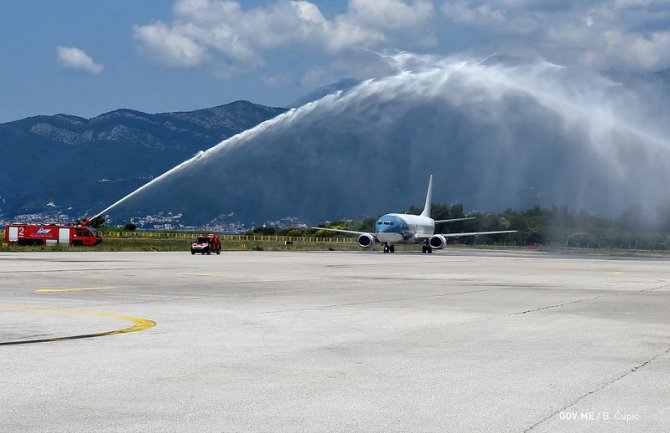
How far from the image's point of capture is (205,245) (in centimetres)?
7931

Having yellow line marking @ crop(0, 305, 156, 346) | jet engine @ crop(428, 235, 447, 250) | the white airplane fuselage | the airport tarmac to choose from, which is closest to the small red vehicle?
the white airplane fuselage

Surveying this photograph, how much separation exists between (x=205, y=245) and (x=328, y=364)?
65397 millimetres

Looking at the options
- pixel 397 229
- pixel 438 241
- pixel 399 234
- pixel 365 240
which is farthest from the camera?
pixel 438 241

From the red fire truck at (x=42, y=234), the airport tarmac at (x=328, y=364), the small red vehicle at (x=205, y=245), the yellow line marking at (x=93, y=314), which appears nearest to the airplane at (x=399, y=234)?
the small red vehicle at (x=205, y=245)

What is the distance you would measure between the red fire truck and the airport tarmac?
68.5 metres

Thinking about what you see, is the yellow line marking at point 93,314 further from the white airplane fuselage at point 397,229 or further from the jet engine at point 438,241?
the jet engine at point 438,241

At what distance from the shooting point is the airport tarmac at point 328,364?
10758 mm

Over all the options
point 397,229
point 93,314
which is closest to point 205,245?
point 397,229

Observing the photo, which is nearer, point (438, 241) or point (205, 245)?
point (205, 245)

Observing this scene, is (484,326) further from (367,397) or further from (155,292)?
(155,292)

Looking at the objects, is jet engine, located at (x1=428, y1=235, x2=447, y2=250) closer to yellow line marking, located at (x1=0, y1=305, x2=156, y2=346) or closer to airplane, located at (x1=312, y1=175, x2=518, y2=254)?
airplane, located at (x1=312, y1=175, x2=518, y2=254)

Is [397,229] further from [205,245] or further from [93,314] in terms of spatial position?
[93,314]

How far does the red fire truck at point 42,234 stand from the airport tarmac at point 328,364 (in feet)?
225

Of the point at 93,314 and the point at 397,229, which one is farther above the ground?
the point at 397,229
